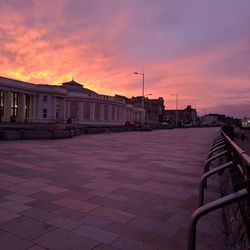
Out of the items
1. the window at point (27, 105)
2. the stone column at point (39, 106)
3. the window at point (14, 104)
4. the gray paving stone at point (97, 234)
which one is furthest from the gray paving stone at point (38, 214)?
the window at point (27, 105)

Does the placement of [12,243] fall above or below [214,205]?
below

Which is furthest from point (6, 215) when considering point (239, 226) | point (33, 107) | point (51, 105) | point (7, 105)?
point (33, 107)

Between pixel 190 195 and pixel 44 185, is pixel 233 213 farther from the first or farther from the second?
pixel 44 185

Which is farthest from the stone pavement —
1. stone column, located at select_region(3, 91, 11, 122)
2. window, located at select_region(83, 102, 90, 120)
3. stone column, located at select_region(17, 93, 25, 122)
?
window, located at select_region(83, 102, 90, 120)

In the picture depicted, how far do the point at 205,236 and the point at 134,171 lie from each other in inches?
191

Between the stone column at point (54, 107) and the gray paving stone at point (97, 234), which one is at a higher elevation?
the stone column at point (54, 107)

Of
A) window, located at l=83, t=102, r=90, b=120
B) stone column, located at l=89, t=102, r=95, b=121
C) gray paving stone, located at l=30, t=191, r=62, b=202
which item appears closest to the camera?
gray paving stone, located at l=30, t=191, r=62, b=202

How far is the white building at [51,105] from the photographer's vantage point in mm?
59656

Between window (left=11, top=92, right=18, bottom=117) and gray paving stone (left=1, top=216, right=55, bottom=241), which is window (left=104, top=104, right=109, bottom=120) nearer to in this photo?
window (left=11, top=92, right=18, bottom=117)

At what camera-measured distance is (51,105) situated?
227ft

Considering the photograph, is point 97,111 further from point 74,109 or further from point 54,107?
point 54,107

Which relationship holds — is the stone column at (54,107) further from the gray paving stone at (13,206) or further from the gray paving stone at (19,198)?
the gray paving stone at (13,206)

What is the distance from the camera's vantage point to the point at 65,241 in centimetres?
395

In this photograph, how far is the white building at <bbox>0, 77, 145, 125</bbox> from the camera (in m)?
59.7
